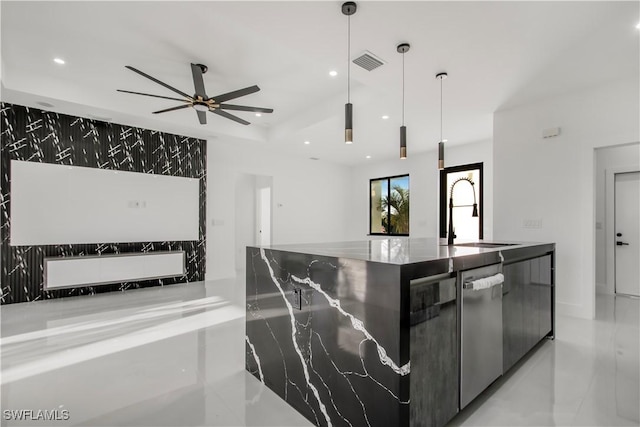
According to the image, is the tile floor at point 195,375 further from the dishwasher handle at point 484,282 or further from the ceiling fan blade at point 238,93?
the ceiling fan blade at point 238,93

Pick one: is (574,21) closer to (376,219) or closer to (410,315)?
(410,315)

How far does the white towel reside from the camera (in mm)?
1729

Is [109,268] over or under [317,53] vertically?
under

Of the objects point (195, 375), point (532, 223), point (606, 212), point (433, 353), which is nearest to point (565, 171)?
point (532, 223)

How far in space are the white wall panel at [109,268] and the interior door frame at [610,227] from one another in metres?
7.08

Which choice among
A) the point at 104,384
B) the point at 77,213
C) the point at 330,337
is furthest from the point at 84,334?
the point at 330,337

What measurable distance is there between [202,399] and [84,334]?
6.32 feet

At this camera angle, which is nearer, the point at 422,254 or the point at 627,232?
the point at 422,254

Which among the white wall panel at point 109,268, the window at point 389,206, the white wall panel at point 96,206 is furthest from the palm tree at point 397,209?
the white wall panel at point 109,268

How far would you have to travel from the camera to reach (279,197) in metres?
7.19

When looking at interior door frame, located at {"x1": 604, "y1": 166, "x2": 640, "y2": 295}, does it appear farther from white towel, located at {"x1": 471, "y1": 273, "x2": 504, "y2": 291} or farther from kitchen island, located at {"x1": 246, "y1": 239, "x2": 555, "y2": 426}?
white towel, located at {"x1": 471, "y1": 273, "x2": 504, "y2": 291}

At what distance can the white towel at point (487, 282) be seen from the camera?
1.73m

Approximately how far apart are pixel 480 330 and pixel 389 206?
622cm

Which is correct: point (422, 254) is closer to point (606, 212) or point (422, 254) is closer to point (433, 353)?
point (433, 353)
